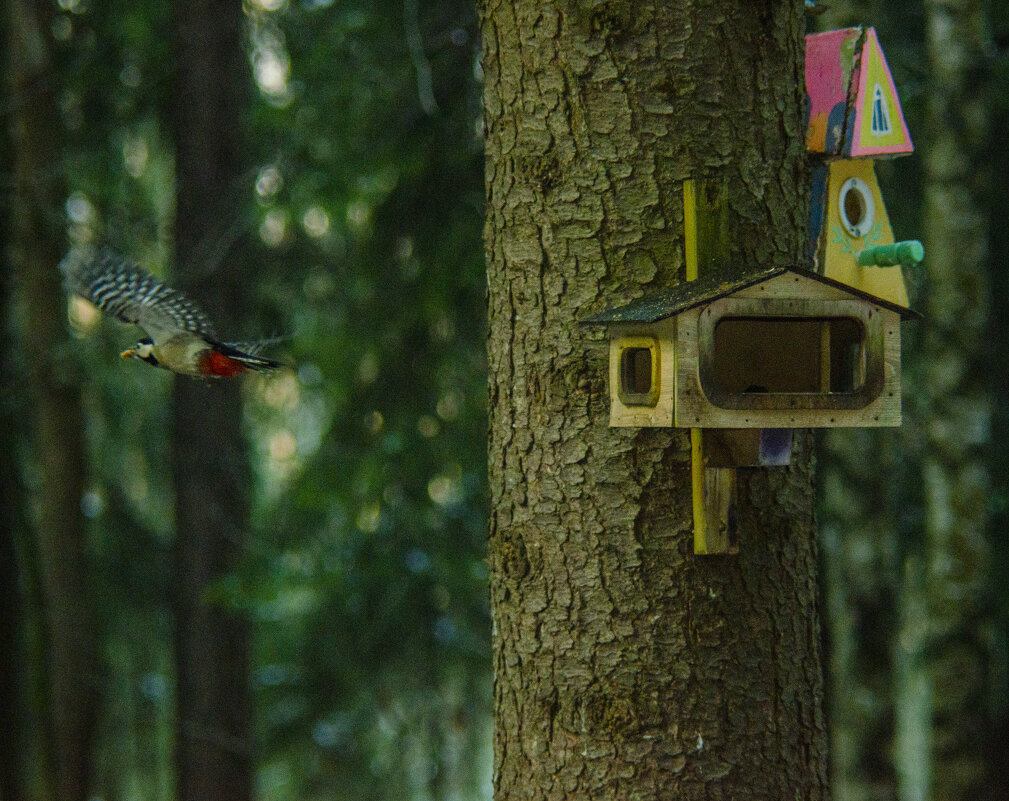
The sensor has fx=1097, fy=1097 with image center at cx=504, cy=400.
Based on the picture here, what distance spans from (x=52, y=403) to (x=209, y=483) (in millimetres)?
958

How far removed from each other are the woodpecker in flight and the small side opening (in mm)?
897

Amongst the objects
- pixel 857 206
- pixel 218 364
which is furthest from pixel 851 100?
pixel 218 364

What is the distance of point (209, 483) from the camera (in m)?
6.33

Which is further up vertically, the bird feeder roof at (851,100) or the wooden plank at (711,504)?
the bird feeder roof at (851,100)

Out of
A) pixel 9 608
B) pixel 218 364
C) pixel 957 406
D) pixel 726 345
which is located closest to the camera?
pixel 726 345

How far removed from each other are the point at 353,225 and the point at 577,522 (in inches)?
201

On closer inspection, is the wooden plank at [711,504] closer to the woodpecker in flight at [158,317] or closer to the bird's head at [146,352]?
the woodpecker in flight at [158,317]

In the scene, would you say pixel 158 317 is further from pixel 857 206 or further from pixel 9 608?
pixel 9 608

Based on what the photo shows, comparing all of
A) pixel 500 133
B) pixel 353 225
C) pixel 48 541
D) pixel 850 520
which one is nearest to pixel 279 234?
pixel 353 225

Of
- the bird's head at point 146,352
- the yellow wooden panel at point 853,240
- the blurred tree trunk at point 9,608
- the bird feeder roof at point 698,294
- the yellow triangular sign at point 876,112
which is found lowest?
the blurred tree trunk at point 9,608

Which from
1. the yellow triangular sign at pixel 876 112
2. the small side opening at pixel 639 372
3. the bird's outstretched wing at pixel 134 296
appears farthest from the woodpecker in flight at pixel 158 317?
the yellow triangular sign at pixel 876 112

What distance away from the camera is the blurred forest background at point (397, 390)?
4910 millimetres

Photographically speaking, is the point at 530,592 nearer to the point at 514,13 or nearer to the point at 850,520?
the point at 514,13

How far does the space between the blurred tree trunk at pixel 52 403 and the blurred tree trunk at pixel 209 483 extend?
0.55m
